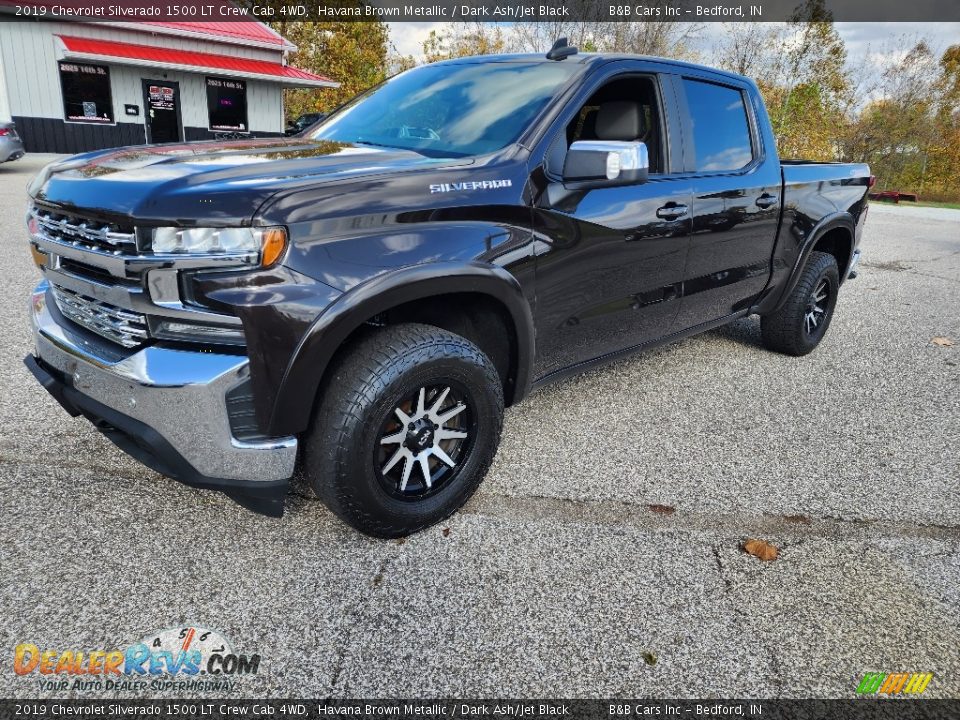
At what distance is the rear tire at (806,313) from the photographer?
4.85m

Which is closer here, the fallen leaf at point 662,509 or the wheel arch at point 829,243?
the fallen leaf at point 662,509

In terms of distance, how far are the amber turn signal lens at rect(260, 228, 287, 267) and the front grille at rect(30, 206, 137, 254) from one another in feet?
1.37

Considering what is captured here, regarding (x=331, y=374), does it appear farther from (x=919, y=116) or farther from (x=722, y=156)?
(x=919, y=116)

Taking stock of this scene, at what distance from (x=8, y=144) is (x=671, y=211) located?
15.3 metres

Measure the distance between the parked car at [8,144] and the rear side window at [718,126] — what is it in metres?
15.0

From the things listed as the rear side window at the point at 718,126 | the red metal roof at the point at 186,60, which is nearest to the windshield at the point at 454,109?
the rear side window at the point at 718,126

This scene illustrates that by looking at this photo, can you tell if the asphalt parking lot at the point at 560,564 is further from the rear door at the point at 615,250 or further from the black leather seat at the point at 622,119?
the black leather seat at the point at 622,119

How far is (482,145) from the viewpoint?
9.62 ft

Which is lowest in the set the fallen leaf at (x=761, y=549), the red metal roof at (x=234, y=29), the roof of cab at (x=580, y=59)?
the fallen leaf at (x=761, y=549)

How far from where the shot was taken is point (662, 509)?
2986 millimetres

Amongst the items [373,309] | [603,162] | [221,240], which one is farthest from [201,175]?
[603,162]

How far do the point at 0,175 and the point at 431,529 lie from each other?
16102 mm

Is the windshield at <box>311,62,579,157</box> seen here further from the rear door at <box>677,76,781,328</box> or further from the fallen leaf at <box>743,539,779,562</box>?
the fallen leaf at <box>743,539,779,562</box>

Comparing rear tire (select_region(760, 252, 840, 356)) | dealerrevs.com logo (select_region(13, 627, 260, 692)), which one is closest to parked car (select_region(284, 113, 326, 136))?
dealerrevs.com logo (select_region(13, 627, 260, 692))
